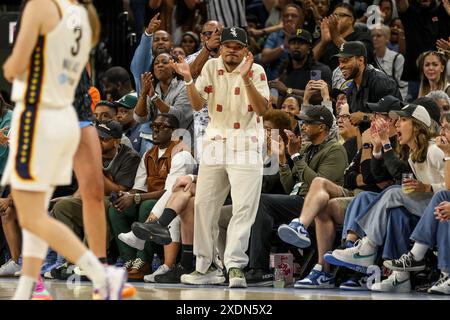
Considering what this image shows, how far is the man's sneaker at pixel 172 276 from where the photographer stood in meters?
9.51

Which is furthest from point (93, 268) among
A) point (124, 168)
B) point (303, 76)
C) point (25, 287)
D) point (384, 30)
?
point (384, 30)

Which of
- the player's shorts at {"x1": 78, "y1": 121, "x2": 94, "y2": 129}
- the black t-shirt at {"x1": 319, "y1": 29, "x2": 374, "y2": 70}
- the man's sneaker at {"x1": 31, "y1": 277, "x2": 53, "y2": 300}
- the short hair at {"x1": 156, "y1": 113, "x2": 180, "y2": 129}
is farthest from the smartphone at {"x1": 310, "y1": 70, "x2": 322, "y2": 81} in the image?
the man's sneaker at {"x1": 31, "y1": 277, "x2": 53, "y2": 300}

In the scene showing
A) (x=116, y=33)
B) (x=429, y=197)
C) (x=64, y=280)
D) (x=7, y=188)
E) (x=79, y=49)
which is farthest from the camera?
(x=116, y=33)

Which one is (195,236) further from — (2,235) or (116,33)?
(116,33)

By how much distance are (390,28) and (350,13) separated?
100 centimetres

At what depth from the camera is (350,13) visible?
1202 cm

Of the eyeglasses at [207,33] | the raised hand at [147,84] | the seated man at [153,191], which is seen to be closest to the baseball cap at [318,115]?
the seated man at [153,191]

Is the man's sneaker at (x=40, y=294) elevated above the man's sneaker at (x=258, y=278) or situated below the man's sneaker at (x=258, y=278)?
above

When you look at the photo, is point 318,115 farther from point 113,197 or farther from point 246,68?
point 113,197

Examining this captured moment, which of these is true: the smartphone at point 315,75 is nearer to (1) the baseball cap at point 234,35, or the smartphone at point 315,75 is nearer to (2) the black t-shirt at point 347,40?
(2) the black t-shirt at point 347,40

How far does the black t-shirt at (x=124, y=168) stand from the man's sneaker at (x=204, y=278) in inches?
53.8

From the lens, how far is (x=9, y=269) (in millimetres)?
10477

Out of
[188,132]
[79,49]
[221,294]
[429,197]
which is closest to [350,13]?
[188,132]

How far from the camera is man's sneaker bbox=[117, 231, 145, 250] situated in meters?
9.75
